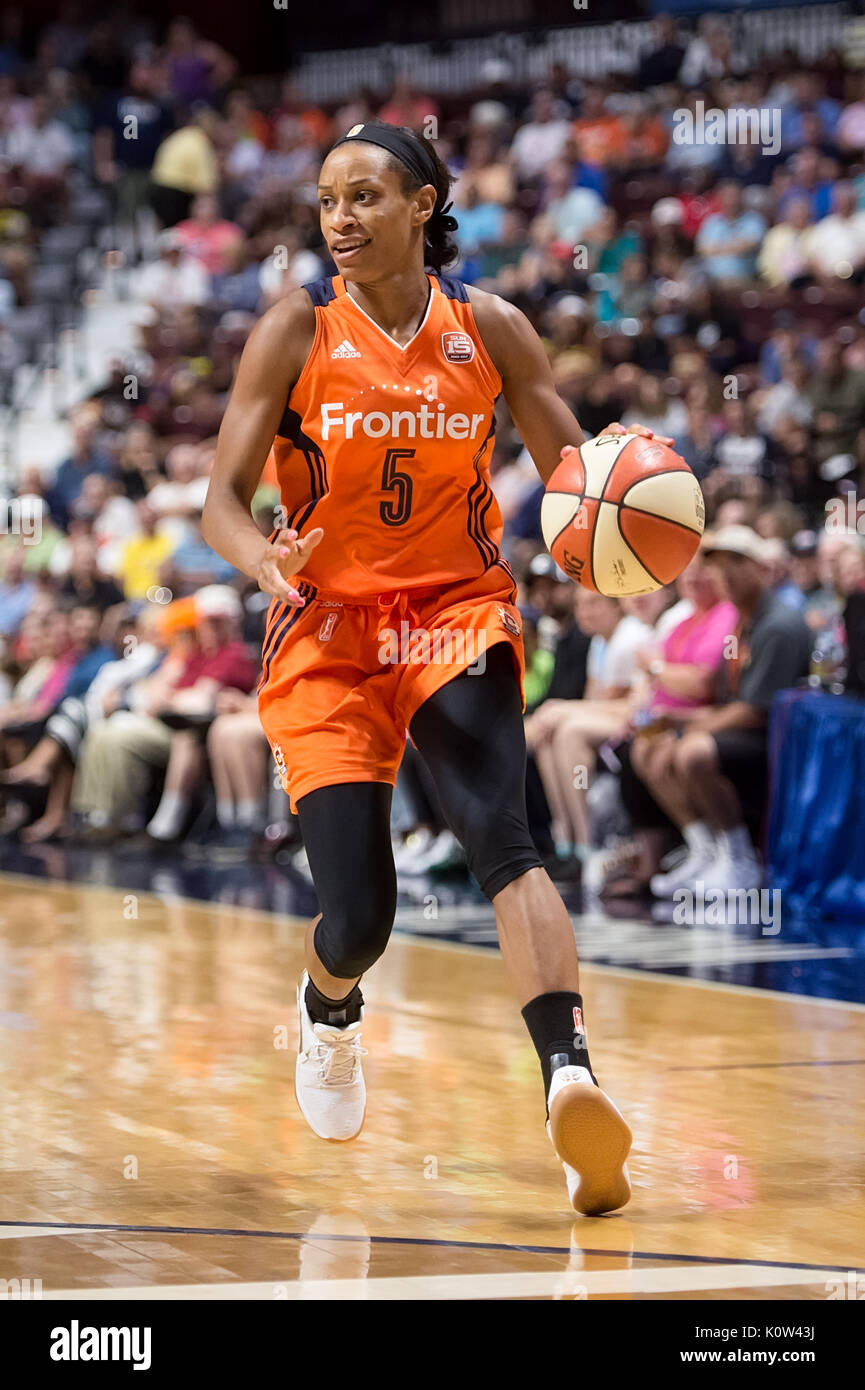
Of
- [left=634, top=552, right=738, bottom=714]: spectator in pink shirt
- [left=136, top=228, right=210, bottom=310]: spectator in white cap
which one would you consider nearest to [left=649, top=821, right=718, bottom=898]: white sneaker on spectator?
[left=634, top=552, right=738, bottom=714]: spectator in pink shirt

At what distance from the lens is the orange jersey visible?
4023 mm

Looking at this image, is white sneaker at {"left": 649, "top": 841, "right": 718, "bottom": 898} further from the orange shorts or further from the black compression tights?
the black compression tights

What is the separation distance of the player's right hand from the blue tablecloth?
490 cm

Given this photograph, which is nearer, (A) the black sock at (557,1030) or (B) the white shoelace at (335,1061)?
(A) the black sock at (557,1030)

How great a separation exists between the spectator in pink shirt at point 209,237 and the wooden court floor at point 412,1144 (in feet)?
34.2

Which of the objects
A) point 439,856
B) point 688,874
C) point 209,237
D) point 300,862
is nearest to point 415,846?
point 439,856

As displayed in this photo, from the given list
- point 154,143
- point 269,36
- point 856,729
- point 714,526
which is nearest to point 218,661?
point 714,526

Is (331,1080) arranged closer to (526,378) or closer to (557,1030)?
(557,1030)

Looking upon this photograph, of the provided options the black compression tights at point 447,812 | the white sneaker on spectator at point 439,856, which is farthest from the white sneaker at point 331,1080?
the white sneaker on spectator at point 439,856

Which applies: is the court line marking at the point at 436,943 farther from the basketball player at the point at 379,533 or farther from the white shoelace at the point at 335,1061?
the basketball player at the point at 379,533

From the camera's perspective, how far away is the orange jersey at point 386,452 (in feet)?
13.2

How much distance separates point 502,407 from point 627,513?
769 centimetres

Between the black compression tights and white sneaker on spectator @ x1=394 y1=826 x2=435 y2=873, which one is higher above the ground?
white sneaker on spectator @ x1=394 y1=826 x2=435 y2=873
